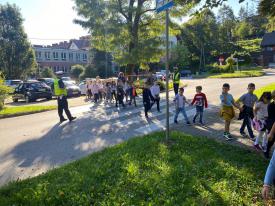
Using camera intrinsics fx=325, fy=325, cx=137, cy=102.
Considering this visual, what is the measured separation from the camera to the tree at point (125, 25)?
82.4ft

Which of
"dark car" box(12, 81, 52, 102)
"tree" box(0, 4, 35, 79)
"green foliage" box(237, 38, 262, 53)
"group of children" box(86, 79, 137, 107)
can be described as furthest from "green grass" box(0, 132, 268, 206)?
"green foliage" box(237, 38, 262, 53)

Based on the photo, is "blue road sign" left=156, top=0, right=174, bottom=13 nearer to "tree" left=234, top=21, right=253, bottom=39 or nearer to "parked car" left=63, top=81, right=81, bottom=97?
"parked car" left=63, top=81, right=81, bottom=97

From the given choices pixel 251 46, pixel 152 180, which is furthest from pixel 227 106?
pixel 251 46

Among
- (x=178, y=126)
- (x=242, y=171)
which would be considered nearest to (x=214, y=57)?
(x=178, y=126)

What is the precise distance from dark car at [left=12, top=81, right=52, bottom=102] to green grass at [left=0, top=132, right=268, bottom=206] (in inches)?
787

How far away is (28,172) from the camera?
694 centimetres

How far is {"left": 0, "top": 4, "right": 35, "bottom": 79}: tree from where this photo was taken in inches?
1882

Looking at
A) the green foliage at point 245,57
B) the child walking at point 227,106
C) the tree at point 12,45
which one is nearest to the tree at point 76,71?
the tree at point 12,45

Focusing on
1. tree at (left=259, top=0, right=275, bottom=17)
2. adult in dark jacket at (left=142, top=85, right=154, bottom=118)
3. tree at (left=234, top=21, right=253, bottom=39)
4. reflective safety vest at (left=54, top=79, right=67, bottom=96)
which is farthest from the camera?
tree at (left=234, top=21, right=253, bottom=39)

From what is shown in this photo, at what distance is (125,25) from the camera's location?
996 inches

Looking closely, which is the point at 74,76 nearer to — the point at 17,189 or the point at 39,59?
the point at 39,59

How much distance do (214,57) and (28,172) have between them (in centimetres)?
6448

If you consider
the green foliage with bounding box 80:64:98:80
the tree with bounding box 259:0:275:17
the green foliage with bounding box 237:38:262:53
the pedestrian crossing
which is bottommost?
the pedestrian crossing

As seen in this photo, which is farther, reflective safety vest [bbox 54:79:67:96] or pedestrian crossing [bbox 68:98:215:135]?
reflective safety vest [bbox 54:79:67:96]
